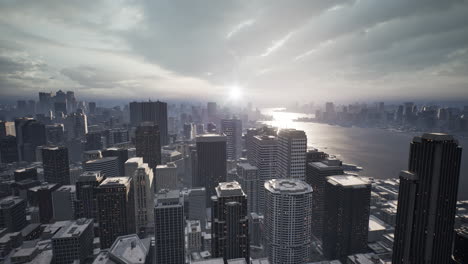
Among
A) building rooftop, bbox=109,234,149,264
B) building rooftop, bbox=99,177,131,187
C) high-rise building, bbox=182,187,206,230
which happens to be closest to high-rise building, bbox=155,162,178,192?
high-rise building, bbox=182,187,206,230

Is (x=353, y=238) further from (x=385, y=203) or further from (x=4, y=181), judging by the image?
(x=4, y=181)

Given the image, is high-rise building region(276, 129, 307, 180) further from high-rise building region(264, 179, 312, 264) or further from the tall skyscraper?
the tall skyscraper

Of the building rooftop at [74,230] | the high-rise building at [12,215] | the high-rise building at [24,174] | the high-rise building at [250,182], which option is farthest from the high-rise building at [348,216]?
the high-rise building at [24,174]

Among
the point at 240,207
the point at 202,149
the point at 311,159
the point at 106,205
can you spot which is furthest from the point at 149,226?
the point at 311,159

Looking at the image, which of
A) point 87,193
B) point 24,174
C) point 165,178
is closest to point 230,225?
point 87,193

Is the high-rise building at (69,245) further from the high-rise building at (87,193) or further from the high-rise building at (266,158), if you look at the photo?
the high-rise building at (266,158)

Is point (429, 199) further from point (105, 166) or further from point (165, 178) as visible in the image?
point (105, 166)
